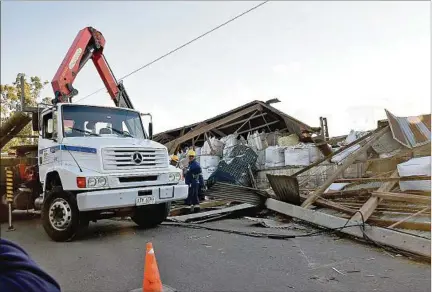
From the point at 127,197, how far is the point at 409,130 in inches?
295

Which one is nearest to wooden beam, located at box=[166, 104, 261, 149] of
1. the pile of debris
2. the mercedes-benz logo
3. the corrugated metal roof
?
the pile of debris

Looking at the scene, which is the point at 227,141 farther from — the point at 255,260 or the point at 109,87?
the point at 255,260

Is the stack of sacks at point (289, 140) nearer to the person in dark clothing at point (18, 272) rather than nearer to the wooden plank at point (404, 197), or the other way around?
the wooden plank at point (404, 197)

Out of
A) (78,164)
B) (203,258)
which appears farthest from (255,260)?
(78,164)

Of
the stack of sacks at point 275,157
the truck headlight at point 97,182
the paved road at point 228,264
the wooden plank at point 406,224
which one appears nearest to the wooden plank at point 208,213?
the paved road at point 228,264

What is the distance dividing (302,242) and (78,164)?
13.4 feet

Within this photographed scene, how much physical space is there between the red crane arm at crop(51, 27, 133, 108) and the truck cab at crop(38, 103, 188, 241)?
1.77 metres

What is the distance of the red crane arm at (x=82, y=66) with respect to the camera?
29.0 ft

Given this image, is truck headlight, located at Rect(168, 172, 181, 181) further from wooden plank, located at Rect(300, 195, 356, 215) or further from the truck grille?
wooden plank, located at Rect(300, 195, 356, 215)

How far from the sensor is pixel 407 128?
977 cm

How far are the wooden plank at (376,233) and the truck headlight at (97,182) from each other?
4004 millimetres

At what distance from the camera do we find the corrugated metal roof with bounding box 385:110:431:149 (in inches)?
371

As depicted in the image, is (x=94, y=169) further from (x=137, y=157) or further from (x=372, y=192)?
(x=372, y=192)

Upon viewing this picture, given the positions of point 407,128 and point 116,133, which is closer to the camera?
point 116,133
